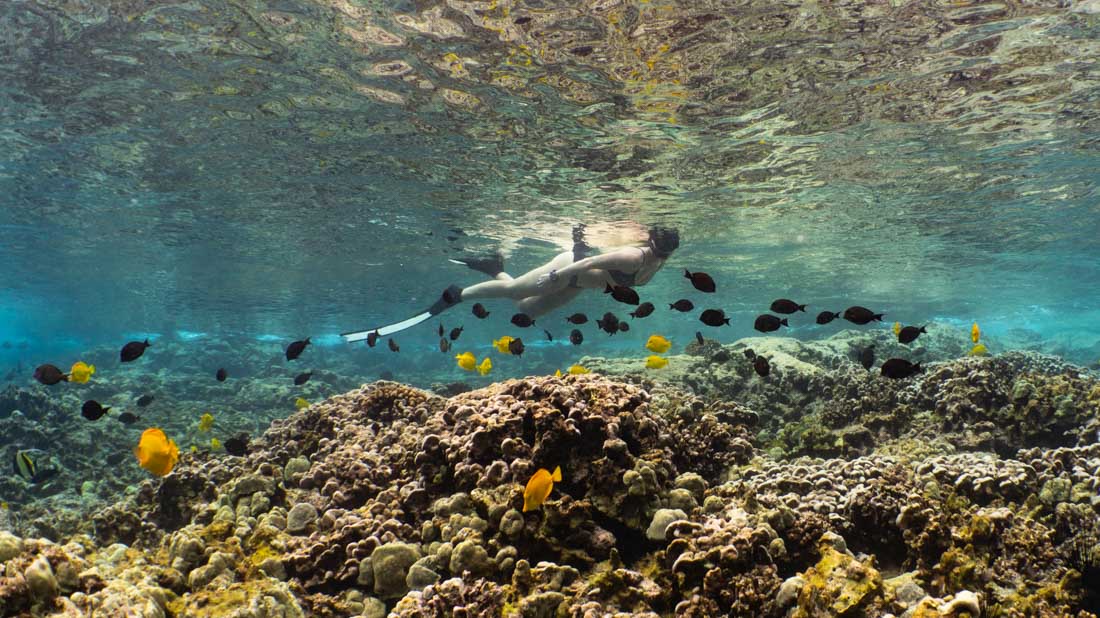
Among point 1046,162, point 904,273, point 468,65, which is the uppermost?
point 468,65

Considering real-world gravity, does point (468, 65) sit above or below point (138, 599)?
above

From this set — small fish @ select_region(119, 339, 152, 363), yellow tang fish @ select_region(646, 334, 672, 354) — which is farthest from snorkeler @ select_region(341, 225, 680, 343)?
small fish @ select_region(119, 339, 152, 363)

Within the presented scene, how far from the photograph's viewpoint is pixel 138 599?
310 cm

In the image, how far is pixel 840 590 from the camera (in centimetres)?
288

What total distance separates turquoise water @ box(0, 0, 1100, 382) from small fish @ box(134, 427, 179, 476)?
737cm

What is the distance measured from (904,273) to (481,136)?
32.8 metres

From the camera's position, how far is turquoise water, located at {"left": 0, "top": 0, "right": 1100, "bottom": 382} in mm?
9375

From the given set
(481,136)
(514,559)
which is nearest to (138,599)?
(514,559)

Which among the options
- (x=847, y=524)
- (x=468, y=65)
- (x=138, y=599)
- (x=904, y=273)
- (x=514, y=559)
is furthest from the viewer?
(x=904, y=273)

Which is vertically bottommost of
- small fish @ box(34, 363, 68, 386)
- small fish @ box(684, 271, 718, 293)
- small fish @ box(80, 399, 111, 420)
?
small fish @ box(80, 399, 111, 420)

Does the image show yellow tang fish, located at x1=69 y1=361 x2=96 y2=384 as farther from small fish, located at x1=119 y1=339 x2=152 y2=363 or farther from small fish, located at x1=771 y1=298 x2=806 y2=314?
small fish, located at x1=771 y1=298 x2=806 y2=314

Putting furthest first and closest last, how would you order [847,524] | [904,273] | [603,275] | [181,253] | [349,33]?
[904,273] → [181,253] → [603,275] → [349,33] → [847,524]

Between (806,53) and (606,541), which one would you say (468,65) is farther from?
(606,541)

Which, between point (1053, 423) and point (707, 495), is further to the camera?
point (1053, 423)
